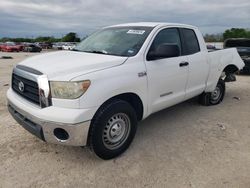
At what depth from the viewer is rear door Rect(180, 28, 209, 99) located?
474 centimetres

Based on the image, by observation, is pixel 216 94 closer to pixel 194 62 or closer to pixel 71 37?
pixel 194 62

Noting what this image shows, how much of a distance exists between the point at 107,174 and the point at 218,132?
7.69 ft

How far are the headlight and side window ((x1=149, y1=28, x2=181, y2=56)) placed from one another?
1.41 meters

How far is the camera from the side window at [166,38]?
13.4ft

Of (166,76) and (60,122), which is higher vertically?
(166,76)

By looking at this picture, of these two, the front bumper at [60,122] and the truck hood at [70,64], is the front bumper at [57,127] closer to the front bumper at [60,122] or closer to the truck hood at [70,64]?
the front bumper at [60,122]

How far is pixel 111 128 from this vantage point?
11.3 ft

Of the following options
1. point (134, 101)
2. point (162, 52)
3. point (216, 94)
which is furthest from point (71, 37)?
point (134, 101)

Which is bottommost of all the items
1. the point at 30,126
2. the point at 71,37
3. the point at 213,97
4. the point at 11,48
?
the point at 11,48

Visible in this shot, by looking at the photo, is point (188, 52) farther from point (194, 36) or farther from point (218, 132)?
point (218, 132)

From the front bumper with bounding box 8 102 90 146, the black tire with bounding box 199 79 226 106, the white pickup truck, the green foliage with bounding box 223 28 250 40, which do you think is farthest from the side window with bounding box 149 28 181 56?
the green foliage with bounding box 223 28 250 40

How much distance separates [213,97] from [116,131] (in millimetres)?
3530

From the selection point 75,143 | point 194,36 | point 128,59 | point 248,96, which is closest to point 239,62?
point 248,96

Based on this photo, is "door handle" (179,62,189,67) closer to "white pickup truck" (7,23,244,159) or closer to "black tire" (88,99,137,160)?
"white pickup truck" (7,23,244,159)
